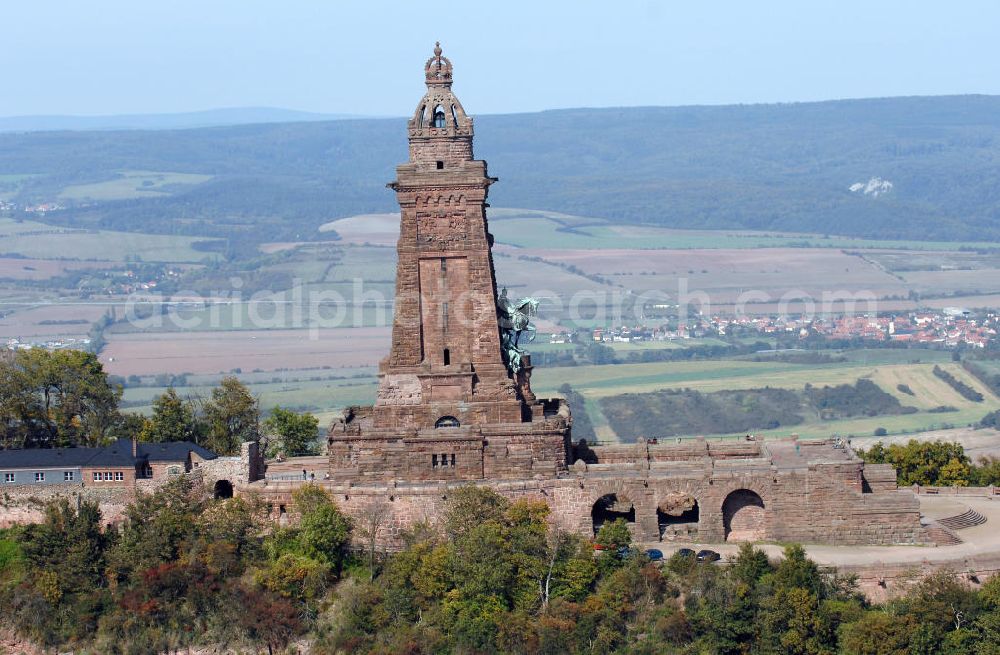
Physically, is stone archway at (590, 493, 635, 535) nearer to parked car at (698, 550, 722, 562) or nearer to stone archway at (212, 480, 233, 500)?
parked car at (698, 550, 722, 562)

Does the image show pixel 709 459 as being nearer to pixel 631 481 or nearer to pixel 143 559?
pixel 631 481

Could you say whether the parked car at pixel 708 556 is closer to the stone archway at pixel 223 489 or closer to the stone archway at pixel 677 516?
the stone archway at pixel 677 516

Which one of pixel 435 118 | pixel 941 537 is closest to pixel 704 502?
pixel 941 537

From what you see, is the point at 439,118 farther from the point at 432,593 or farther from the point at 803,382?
the point at 803,382

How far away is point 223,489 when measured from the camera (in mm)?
67062

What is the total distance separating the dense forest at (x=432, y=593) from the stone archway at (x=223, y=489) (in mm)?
1382

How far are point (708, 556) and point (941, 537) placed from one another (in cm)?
883

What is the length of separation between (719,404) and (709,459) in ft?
330

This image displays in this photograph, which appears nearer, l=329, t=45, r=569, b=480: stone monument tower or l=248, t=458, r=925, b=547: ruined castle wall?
l=248, t=458, r=925, b=547: ruined castle wall

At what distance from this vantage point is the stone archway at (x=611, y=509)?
64.4 meters

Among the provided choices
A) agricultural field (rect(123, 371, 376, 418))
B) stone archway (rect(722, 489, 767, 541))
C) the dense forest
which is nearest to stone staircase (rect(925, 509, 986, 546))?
the dense forest

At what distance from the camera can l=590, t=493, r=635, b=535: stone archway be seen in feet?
211

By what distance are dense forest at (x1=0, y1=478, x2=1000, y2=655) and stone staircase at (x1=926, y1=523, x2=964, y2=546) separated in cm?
317

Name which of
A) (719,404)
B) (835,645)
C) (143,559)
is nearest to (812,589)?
(835,645)
